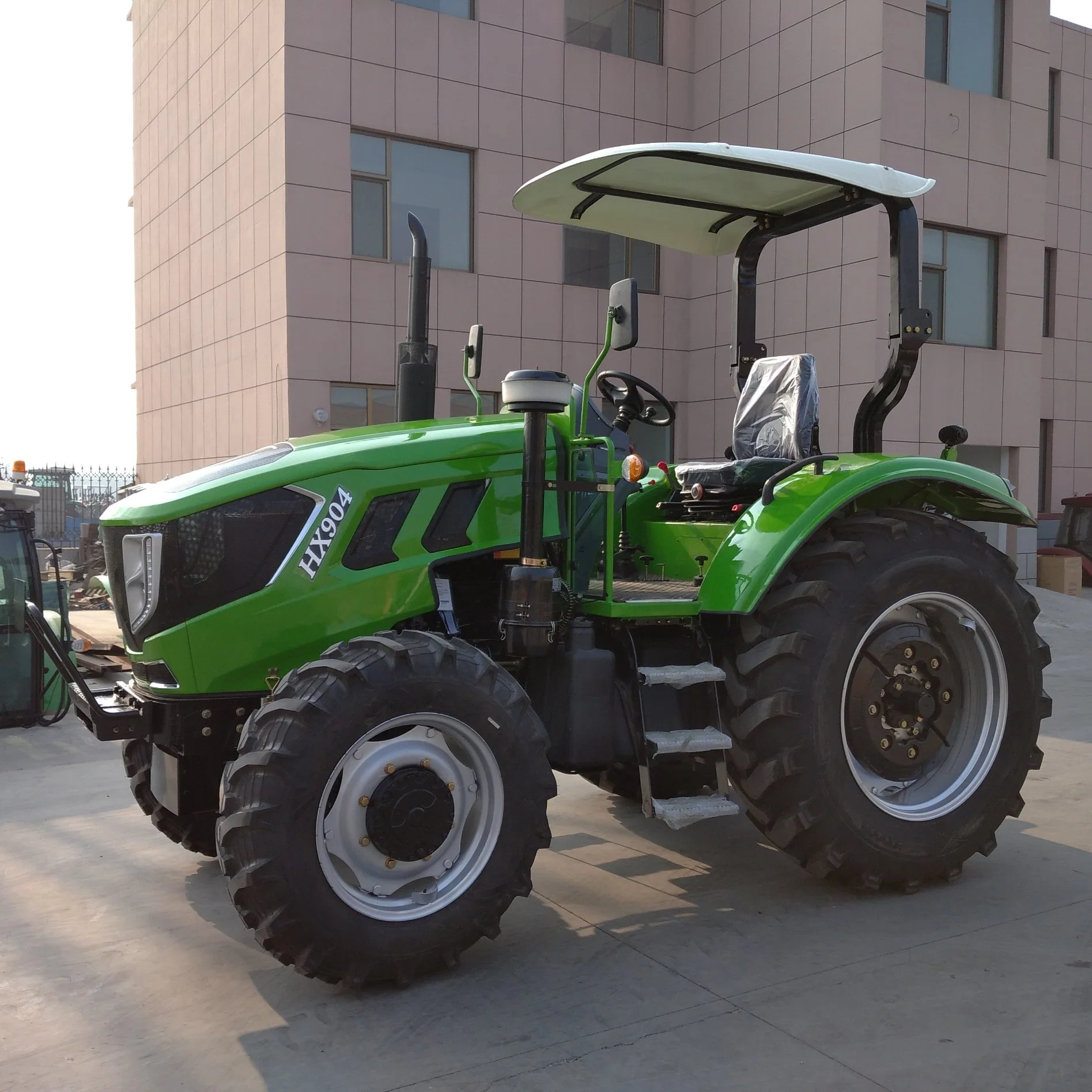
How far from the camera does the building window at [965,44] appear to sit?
14.5m

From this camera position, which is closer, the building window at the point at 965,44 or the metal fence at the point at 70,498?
the building window at the point at 965,44

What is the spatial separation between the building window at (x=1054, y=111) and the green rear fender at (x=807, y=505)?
18.3 meters

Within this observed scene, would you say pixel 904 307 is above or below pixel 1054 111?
below

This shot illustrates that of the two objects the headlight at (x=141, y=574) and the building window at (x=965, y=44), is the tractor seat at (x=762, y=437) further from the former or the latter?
the building window at (x=965, y=44)

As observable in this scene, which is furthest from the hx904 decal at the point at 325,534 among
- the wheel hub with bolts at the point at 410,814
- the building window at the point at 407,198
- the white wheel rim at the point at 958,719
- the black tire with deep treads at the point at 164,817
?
the building window at the point at 407,198

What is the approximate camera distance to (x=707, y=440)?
53.8 ft

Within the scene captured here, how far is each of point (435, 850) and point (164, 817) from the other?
155 cm

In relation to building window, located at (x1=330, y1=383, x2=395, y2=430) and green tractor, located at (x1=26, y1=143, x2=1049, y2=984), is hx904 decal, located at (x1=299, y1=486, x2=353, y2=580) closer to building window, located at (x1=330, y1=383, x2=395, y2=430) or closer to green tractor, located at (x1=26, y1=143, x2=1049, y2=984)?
green tractor, located at (x1=26, y1=143, x2=1049, y2=984)

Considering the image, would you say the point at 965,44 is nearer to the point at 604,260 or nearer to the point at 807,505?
the point at 604,260

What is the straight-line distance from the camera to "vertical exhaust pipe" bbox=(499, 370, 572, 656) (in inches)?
150

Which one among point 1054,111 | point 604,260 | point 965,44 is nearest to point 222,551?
point 604,260

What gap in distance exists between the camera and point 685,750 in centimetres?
405

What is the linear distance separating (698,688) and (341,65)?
11.4m

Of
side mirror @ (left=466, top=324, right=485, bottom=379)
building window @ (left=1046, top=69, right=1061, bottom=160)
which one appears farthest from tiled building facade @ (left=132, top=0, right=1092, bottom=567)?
side mirror @ (left=466, top=324, right=485, bottom=379)
